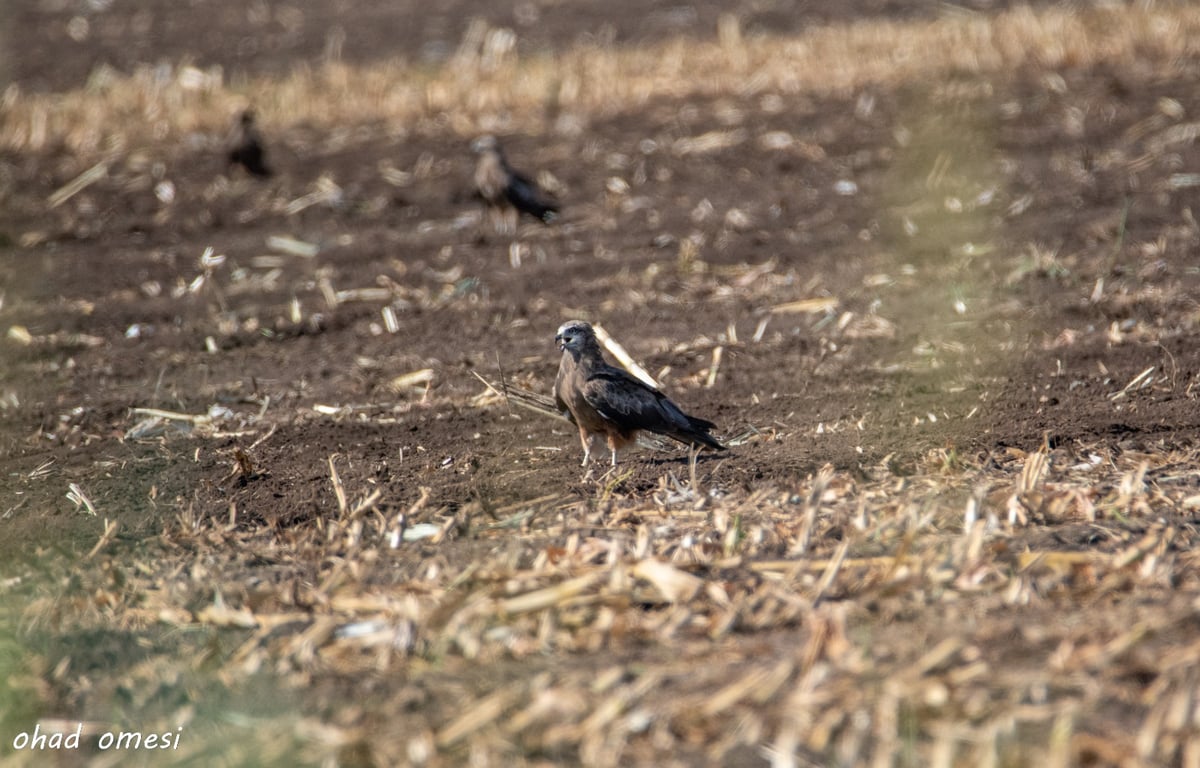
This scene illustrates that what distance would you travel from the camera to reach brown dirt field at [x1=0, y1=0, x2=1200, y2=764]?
4.39 metres

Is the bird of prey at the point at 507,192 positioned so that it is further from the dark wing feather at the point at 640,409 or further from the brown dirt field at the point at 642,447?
the dark wing feather at the point at 640,409

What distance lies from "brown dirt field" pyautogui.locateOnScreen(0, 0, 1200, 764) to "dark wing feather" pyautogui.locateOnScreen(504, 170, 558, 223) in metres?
0.32

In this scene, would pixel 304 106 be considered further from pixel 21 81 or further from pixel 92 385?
pixel 92 385

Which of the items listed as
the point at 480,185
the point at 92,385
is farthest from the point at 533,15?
the point at 92,385

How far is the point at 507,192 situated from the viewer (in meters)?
12.3

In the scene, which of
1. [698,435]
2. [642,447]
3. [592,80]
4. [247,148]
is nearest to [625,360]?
[642,447]

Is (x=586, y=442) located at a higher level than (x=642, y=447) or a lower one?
higher

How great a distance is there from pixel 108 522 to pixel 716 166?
29.2 feet

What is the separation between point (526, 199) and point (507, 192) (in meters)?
0.19

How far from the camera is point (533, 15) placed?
24.6 metres

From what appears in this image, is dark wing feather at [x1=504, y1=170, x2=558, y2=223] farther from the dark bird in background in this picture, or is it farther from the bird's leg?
the bird's leg

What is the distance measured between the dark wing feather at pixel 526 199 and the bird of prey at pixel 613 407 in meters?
5.16

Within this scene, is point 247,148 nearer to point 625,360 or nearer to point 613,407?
point 625,360

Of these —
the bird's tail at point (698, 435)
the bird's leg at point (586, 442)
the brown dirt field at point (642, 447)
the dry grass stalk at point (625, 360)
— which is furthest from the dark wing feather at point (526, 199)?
the bird's tail at point (698, 435)
